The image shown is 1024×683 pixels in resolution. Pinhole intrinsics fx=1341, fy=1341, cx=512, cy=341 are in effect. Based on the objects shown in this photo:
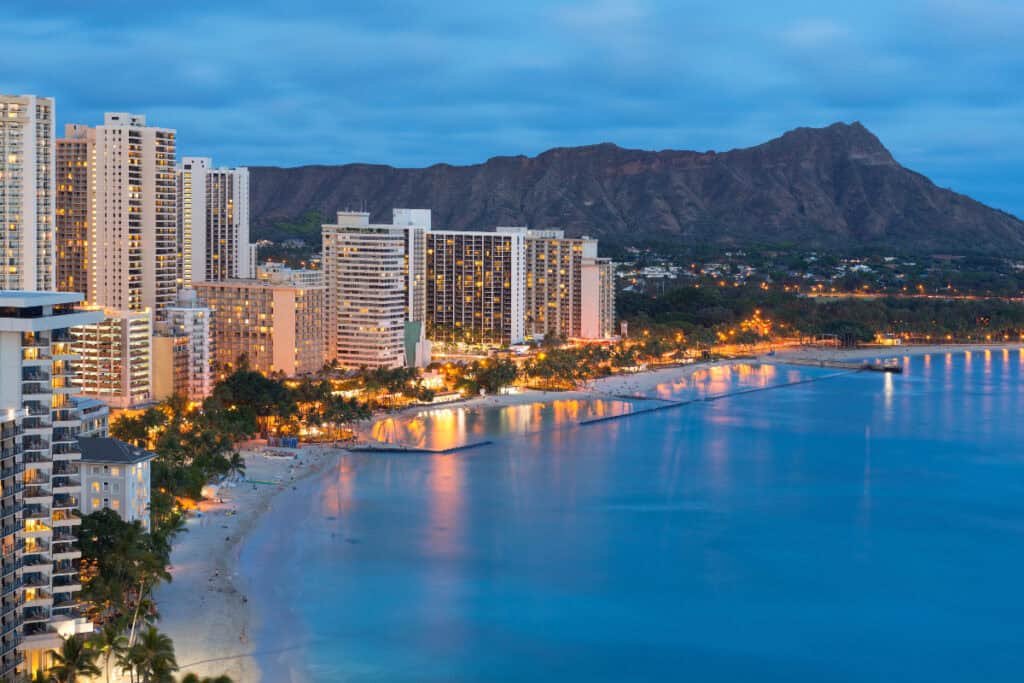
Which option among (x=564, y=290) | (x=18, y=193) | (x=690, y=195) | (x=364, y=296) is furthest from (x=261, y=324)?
(x=690, y=195)

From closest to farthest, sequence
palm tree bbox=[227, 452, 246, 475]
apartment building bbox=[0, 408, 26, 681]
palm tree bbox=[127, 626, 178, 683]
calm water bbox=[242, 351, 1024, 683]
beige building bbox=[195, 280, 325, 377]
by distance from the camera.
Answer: apartment building bbox=[0, 408, 26, 681] → palm tree bbox=[127, 626, 178, 683] → calm water bbox=[242, 351, 1024, 683] → palm tree bbox=[227, 452, 246, 475] → beige building bbox=[195, 280, 325, 377]

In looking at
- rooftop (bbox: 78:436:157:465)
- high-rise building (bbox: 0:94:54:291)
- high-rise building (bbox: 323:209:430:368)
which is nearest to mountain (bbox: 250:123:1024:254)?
high-rise building (bbox: 323:209:430:368)

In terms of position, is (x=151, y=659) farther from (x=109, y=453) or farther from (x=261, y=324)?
(x=261, y=324)

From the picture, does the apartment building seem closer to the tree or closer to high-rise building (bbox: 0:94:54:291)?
the tree

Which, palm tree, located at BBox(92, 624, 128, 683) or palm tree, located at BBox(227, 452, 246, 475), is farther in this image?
palm tree, located at BBox(227, 452, 246, 475)

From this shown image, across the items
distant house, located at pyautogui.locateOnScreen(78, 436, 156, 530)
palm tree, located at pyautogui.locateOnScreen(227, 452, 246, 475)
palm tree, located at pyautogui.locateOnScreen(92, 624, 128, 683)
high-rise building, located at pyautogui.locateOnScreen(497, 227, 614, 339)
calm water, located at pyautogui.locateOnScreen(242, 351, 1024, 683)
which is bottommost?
calm water, located at pyautogui.locateOnScreen(242, 351, 1024, 683)

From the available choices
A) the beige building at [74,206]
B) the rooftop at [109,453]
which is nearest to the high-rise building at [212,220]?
the beige building at [74,206]
